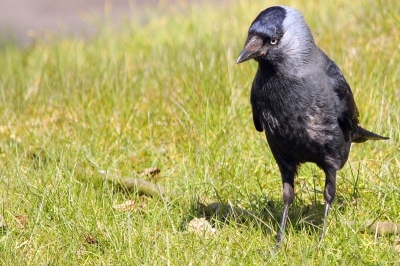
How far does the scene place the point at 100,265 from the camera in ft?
13.4

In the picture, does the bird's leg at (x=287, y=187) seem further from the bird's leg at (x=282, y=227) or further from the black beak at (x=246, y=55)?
the black beak at (x=246, y=55)

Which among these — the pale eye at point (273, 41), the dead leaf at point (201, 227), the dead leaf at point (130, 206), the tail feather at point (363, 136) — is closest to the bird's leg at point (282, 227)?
the dead leaf at point (201, 227)

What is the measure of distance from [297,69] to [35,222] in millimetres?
1872

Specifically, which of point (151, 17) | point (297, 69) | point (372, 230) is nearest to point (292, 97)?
point (297, 69)

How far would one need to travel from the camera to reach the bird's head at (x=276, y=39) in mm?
4316

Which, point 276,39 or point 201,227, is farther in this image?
point 201,227

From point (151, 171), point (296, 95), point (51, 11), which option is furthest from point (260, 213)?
point (51, 11)

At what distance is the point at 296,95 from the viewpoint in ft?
14.3

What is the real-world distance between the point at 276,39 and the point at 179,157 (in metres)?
1.53

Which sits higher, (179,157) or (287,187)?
(287,187)

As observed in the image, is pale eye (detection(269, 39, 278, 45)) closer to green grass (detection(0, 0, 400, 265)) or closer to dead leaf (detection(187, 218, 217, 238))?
green grass (detection(0, 0, 400, 265))

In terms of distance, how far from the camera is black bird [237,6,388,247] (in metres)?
4.36

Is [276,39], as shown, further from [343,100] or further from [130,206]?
[130,206]

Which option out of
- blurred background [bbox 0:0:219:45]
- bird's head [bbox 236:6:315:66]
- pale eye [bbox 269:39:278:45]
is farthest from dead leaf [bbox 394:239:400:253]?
blurred background [bbox 0:0:219:45]
